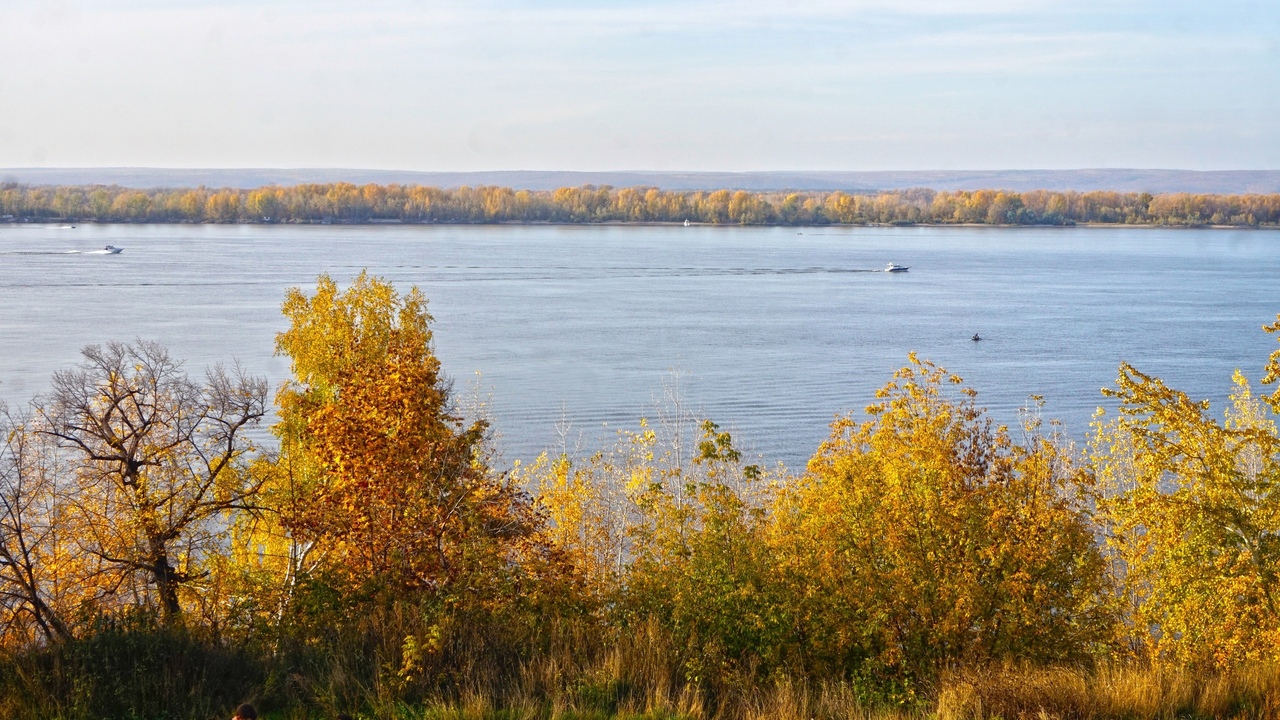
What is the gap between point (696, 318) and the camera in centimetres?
6812

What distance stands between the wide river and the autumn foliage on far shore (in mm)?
19020

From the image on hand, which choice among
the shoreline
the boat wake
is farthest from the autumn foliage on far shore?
the shoreline

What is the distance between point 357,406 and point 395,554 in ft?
7.21

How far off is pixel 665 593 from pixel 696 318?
57712 mm

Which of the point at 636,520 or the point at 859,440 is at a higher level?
the point at 859,440

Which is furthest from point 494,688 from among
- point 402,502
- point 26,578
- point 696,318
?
point 696,318

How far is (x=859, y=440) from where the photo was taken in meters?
13.6

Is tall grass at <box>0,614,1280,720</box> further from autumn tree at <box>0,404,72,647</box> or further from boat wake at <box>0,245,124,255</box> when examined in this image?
boat wake at <box>0,245,124,255</box>

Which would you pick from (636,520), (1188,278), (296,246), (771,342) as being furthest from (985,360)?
(296,246)

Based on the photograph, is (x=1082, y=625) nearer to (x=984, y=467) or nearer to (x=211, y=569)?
(x=984, y=467)

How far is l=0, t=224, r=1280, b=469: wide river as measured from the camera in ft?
141

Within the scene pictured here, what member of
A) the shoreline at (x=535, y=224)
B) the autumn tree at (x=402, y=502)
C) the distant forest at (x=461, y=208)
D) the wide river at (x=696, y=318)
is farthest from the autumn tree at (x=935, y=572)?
the distant forest at (x=461, y=208)

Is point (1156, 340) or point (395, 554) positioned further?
point (1156, 340)

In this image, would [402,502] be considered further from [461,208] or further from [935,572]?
[461,208]
